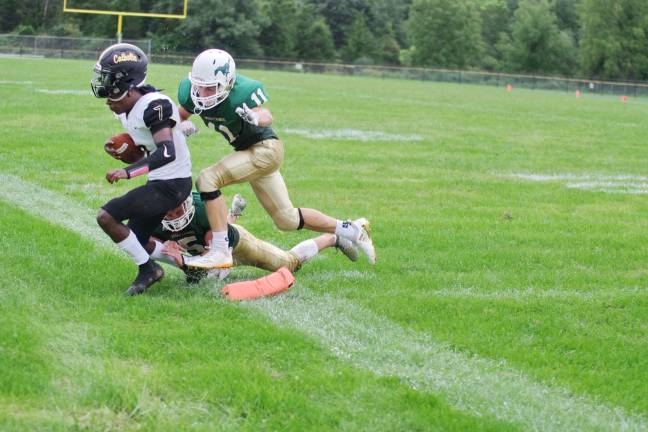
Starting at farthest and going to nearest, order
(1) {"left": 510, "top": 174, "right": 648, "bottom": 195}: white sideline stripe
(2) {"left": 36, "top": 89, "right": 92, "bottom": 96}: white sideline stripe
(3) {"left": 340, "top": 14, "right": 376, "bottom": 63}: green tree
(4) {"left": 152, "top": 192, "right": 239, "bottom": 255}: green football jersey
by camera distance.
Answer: (3) {"left": 340, "top": 14, "right": 376, "bottom": 63}: green tree
(2) {"left": 36, "top": 89, "right": 92, "bottom": 96}: white sideline stripe
(1) {"left": 510, "top": 174, "right": 648, "bottom": 195}: white sideline stripe
(4) {"left": 152, "top": 192, "right": 239, "bottom": 255}: green football jersey

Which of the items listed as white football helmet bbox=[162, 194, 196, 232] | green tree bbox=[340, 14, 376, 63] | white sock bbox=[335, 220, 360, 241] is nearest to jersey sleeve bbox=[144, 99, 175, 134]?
white football helmet bbox=[162, 194, 196, 232]

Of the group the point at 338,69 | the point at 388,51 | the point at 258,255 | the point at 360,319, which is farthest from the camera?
the point at 388,51

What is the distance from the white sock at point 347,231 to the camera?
6551 mm

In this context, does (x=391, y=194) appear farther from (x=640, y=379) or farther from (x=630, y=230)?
(x=640, y=379)

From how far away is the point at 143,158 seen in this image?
5707mm

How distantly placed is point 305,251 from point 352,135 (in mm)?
9406

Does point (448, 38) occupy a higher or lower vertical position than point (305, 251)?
higher

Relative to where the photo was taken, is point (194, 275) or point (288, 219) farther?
point (288, 219)

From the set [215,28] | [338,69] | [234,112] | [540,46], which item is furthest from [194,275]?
[540,46]

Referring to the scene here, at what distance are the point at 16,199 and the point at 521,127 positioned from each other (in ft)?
41.3

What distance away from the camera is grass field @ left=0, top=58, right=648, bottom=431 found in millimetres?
3908

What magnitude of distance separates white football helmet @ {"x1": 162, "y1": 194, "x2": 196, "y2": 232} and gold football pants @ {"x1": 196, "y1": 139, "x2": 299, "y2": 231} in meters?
0.16

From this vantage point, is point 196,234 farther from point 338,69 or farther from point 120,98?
point 338,69

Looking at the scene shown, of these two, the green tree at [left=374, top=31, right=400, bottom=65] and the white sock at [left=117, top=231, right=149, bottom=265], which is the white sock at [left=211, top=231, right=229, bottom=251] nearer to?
the white sock at [left=117, top=231, right=149, bottom=265]
